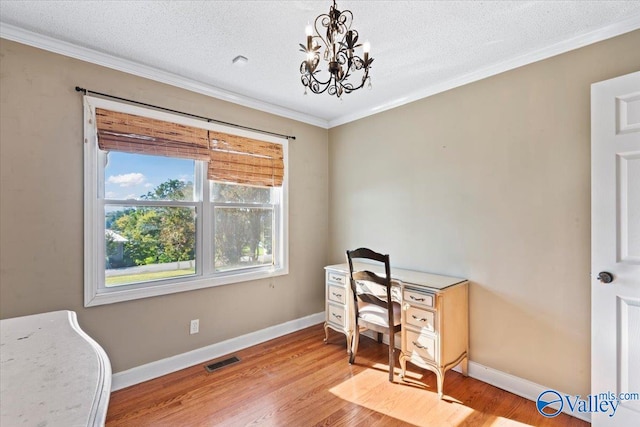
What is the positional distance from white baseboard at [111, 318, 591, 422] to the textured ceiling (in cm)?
242

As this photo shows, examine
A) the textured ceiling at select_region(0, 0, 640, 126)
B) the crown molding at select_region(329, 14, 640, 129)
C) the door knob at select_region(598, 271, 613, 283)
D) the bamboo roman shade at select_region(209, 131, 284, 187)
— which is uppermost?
the textured ceiling at select_region(0, 0, 640, 126)

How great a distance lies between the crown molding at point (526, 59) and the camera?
1872mm

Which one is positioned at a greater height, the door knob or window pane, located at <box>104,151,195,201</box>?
window pane, located at <box>104,151,195,201</box>

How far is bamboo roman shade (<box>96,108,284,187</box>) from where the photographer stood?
7.69 ft

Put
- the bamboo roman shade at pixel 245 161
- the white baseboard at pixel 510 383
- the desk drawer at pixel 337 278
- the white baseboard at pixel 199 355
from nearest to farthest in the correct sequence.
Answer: the white baseboard at pixel 510 383, the white baseboard at pixel 199 355, the bamboo roman shade at pixel 245 161, the desk drawer at pixel 337 278

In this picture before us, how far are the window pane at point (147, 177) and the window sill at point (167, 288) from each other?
753 millimetres

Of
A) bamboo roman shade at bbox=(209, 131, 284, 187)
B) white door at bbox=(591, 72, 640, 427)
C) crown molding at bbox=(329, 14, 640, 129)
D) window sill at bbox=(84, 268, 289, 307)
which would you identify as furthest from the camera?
bamboo roman shade at bbox=(209, 131, 284, 187)

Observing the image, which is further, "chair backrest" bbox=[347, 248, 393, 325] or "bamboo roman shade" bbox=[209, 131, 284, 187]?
"bamboo roman shade" bbox=[209, 131, 284, 187]

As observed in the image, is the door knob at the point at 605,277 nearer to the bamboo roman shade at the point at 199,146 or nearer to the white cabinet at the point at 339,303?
the white cabinet at the point at 339,303

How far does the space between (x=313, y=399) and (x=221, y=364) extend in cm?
99

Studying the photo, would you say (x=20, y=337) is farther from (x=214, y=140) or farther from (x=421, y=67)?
(x=421, y=67)

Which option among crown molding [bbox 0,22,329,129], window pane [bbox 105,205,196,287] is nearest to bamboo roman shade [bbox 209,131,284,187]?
crown molding [bbox 0,22,329,129]

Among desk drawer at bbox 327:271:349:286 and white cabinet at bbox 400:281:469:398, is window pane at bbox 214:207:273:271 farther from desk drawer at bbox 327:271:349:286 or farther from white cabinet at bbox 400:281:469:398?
white cabinet at bbox 400:281:469:398

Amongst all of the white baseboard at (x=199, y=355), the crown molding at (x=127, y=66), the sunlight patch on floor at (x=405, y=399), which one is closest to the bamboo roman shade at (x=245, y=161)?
the crown molding at (x=127, y=66)
